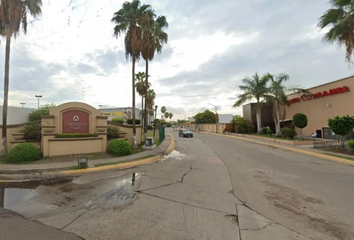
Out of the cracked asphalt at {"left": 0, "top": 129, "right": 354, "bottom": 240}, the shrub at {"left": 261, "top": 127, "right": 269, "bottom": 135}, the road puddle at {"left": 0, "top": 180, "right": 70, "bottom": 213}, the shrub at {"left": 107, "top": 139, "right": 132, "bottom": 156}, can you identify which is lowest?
the cracked asphalt at {"left": 0, "top": 129, "right": 354, "bottom": 240}

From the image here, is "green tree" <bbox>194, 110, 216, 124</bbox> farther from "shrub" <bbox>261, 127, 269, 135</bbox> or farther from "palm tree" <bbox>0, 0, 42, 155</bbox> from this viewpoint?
"palm tree" <bbox>0, 0, 42, 155</bbox>

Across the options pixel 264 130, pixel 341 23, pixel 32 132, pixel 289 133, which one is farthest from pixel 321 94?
pixel 32 132

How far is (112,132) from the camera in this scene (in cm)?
1423

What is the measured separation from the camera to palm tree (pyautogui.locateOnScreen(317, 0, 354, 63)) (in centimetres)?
1259

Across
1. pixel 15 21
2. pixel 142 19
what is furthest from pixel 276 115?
pixel 15 21

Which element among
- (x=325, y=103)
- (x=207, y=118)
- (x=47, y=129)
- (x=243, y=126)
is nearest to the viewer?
(x=47, y=129)

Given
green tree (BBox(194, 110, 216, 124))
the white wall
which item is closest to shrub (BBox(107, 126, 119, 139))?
the white wall

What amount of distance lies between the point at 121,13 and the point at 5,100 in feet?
32.4

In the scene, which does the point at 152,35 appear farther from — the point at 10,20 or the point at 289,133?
the point at 289,133

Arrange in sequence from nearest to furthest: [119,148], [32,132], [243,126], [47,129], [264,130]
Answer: [47,129] < [32,132] < [119,148] < [264,130] < [243,126]

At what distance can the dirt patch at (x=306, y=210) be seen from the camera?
3.65 metres

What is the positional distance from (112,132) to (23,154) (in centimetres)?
560

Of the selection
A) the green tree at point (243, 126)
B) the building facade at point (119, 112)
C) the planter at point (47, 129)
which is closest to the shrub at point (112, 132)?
the planter at point (47, 129)

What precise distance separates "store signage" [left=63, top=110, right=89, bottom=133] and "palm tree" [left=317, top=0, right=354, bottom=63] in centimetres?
1875
